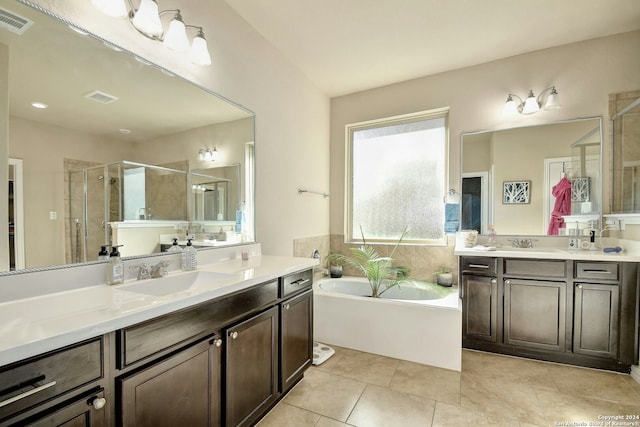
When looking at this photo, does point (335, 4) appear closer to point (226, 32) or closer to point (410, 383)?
point (226, 32)

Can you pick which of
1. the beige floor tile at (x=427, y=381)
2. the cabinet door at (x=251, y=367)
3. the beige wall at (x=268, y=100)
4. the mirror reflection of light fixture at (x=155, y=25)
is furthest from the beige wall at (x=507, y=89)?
the mirror reflection of light fixture at (x=155, y=25)

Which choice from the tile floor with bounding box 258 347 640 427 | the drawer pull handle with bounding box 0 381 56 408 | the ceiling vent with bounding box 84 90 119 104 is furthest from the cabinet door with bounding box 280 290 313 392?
the ceiling vent with bounding box 84 90 119 104

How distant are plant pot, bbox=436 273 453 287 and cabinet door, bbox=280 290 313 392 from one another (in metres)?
1.60

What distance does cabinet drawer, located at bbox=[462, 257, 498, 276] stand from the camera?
242 cm

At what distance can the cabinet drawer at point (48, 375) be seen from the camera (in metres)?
0.67

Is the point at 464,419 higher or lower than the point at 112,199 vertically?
lower

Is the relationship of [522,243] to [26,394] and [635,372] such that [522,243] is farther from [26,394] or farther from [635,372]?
[26,394]

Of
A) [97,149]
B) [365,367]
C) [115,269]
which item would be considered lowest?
[365,367]

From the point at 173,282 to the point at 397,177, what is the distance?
8.81 ft

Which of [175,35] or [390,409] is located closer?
[175,35]

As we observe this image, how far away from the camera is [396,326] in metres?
2.34

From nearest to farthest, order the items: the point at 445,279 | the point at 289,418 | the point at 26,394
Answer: the point at 26,394 → the point at 289,418 → the point at 445,279

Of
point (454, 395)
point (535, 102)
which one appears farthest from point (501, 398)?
point (535, 102)

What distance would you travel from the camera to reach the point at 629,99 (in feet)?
7.91
